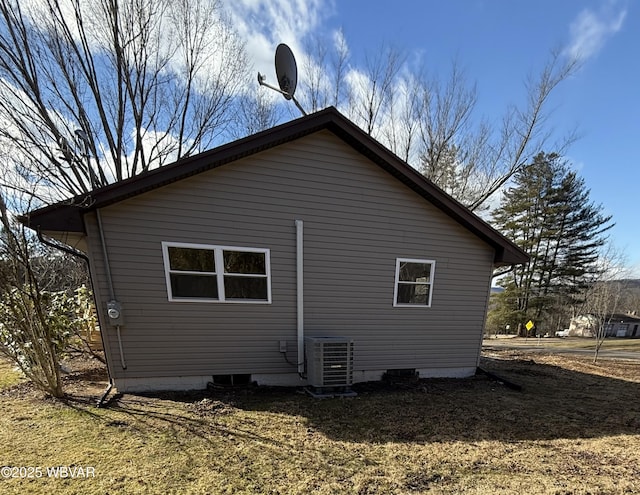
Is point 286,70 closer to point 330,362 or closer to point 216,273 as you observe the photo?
point 216,273

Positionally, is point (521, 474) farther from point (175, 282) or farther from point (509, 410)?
point (175, 282)

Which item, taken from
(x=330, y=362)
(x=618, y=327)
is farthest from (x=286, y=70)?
(x=618, y=327)

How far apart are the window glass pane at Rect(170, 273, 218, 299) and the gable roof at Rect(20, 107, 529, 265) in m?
1.55

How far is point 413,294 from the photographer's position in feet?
20.7

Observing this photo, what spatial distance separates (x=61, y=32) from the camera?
7992 mm

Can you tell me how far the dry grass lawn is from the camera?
267cm

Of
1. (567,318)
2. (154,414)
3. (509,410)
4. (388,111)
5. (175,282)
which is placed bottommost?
(567,318)

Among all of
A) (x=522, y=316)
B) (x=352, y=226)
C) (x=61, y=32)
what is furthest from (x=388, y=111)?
(x=522, y=316)

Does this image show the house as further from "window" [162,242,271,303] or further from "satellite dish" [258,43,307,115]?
"satellite dish" [258,43,307,115]

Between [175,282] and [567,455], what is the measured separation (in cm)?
583

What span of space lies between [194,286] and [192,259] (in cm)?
47

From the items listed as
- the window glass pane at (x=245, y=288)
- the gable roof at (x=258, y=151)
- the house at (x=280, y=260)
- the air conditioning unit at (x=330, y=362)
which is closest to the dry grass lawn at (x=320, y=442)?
the air conditioning unit at (x=330, y=362)

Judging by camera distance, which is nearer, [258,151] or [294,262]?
[258,151]

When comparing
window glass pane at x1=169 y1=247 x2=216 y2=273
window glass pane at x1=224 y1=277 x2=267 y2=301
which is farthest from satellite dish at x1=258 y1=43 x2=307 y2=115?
window glass pane at x1=224 y1=277 x2=267 y2=301
